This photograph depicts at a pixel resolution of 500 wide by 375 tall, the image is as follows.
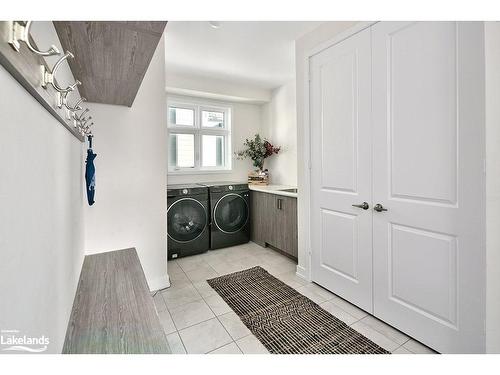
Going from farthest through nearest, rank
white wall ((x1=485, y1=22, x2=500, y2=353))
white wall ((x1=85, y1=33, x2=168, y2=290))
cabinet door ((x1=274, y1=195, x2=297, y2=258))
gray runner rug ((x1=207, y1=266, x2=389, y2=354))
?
cabinet door ((x1=274, y1=195, x2=297, y2=258)) → white wall ((x1=85, y1=33, x2=168, y2=290)) → gray runner rug ((x1=207, y1=266, x2=389, y2=354)) → white wall ((x1=485, y1=22, x2=500, y2=353))

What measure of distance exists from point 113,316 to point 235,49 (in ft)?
9.30

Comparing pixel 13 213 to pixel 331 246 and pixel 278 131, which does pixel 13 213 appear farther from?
pixel 278 131

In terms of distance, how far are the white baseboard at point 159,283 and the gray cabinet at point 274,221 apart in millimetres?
1522

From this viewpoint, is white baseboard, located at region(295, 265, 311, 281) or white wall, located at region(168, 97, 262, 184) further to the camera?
white wall, located at region(168, 97, 262, 184)

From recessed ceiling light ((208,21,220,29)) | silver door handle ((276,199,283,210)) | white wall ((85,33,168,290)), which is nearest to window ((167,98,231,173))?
silver door handle ((276,199,283,210))

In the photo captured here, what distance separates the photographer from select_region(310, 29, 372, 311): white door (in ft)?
6.55

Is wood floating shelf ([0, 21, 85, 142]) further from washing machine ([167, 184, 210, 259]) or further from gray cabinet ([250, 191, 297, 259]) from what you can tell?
gray cabinet ([250, 191, 297, 259])

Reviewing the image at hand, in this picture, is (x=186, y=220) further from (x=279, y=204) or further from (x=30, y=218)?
(x=30, y=218)

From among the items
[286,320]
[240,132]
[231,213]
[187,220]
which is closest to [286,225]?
[231,213]

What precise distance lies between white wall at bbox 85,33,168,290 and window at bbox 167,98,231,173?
5.33ft

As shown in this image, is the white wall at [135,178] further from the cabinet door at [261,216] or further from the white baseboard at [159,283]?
the cabinet door at [261,216]

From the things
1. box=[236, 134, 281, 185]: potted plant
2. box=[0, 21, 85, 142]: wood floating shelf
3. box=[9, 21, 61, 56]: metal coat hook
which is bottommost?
box=[0, 21, 85, 142]: wood floating shelf

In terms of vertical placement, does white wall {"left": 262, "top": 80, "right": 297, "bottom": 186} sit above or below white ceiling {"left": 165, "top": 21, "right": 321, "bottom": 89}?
below

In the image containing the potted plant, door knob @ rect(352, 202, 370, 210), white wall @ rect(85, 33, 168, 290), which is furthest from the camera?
the potted plant
